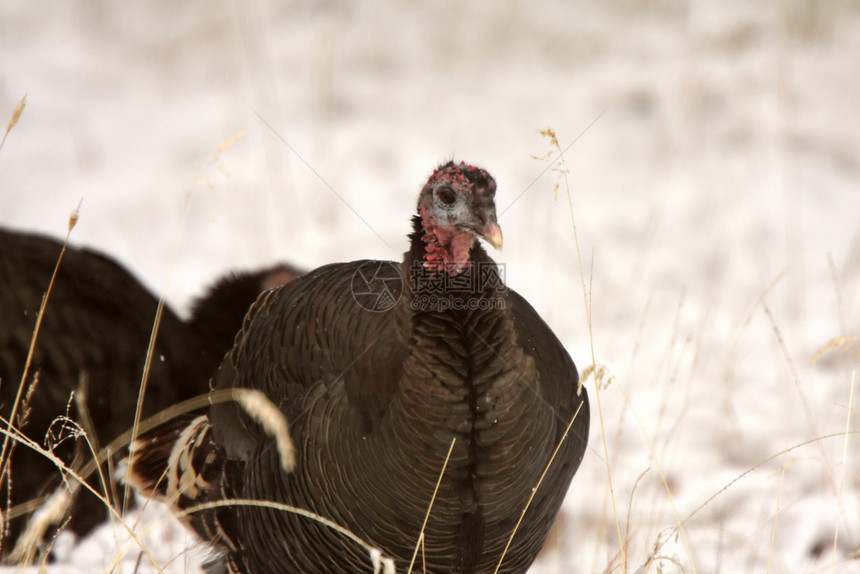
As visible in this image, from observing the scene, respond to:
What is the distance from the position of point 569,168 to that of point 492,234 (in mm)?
3941

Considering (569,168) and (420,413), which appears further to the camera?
(569,168)

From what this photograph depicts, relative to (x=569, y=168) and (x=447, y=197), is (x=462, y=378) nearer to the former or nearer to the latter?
(x=447, y=197)

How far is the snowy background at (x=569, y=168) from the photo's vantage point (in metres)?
3.63

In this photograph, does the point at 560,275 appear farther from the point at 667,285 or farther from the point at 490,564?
the point at 490,564

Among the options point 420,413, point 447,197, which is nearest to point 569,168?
point 447,197

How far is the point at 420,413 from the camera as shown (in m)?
1.78

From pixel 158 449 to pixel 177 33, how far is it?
4.29m

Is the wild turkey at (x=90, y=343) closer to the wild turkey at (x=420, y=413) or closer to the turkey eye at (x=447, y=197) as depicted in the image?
the wild turkey at (x=420, y=413)

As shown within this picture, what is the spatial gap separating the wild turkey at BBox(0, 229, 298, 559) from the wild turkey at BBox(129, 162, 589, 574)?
2.66ft

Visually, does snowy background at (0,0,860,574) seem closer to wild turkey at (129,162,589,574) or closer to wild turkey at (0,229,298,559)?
wild turkey at (0,229,298,559)

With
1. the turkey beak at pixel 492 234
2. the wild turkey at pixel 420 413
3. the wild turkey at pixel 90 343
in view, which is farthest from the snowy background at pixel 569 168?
the turkey beak at pixel 492 234

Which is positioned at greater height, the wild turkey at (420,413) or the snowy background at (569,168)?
the snowy background at (569,168)

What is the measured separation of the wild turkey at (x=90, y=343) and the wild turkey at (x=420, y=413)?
81 centimetres

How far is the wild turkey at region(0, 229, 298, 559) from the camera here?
2.74 m
